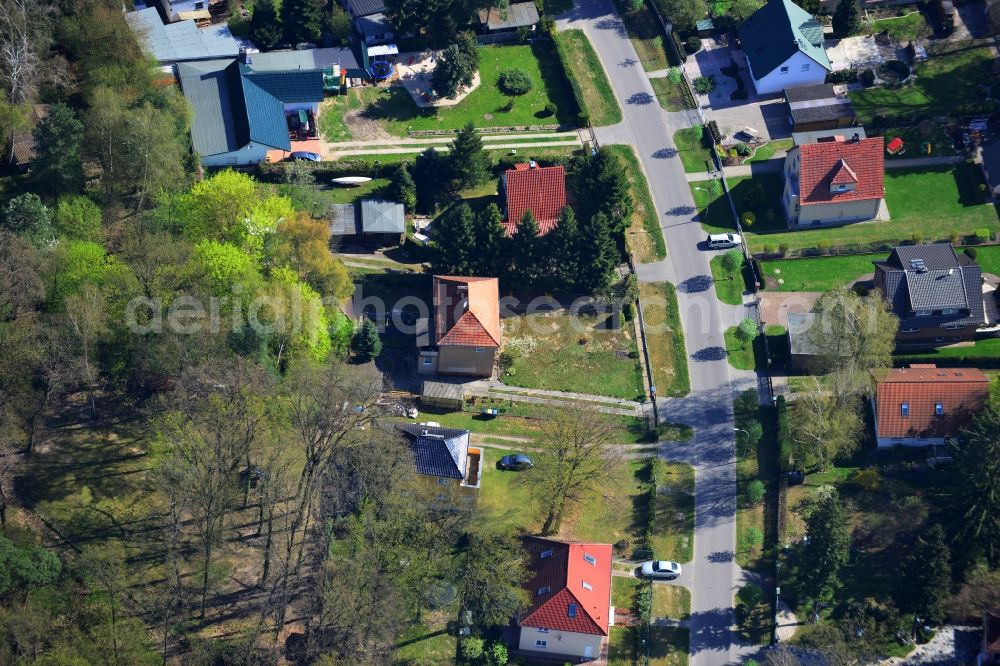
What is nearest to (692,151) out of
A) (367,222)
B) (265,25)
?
(367,222)

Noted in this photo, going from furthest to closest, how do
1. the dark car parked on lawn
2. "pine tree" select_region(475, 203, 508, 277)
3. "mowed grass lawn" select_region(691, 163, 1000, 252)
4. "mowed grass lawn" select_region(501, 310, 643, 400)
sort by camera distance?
"mowed grass lawn" select_region(691, 163, 1000, 252), "pine tree" select_region(475, 203, 508, 277), "mowed grass lawn" select_region(501, 310, 643, 400), the dark car parked on lawn

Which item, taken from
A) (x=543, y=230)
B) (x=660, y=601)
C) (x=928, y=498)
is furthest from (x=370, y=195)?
(x=928, y=498)

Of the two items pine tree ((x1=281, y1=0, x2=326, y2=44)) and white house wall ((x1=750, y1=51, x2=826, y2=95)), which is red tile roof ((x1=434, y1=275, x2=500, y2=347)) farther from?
white house wall ((x1=750, y1=51, x2=826, y2=95))

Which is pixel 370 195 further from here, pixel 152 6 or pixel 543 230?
pixel 152 6

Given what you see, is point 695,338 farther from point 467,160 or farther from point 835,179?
point 467,160

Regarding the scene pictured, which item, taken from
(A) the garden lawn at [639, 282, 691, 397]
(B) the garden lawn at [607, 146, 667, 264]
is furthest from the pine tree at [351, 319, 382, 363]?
(B) the garden lawn at [607, 146, 667, 264]
